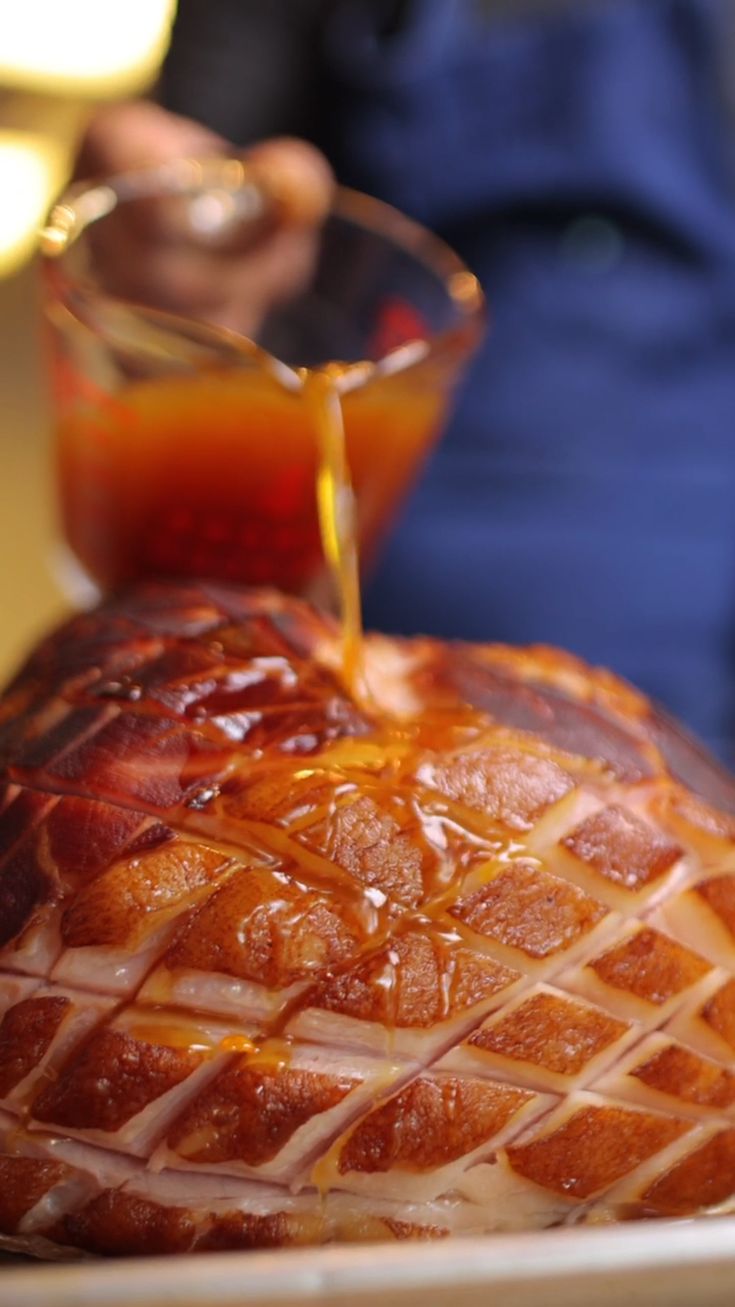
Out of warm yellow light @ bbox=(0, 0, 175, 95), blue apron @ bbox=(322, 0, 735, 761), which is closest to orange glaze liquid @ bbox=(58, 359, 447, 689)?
blue apron @ bbox=(322, 0, 735, 761)

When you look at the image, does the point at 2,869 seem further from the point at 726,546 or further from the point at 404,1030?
the point at 726,546

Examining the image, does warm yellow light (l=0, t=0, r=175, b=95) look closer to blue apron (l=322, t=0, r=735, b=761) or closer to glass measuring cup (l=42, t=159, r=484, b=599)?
blue apron (l=322, t=0, r=735, b=761)

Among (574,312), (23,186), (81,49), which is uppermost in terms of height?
(574,312)

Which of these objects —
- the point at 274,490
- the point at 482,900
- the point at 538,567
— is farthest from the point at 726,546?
the point at 482,900

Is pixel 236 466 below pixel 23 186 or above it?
above

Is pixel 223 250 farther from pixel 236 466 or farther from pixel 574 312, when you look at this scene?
pixel 574 312

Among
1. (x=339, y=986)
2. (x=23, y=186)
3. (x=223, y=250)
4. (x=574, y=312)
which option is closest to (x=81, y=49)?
(x=23, y=186)
